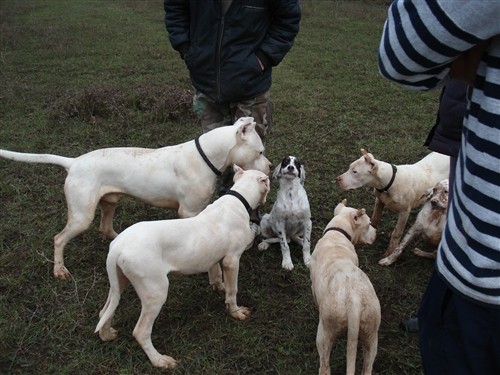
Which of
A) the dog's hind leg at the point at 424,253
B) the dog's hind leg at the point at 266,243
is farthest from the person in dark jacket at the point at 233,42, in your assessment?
the dog's hind leg at the point at 424,253

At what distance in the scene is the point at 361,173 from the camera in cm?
474

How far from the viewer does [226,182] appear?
506 cm

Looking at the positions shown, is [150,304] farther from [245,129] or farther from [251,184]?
[245,129]

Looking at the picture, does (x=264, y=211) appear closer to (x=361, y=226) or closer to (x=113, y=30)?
(x=361, y=226)

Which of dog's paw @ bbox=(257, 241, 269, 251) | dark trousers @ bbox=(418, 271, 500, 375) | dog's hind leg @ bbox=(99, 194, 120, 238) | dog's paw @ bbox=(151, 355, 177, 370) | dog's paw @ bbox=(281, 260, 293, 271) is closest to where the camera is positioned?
dark trousers @ bbox=(418, 271, 500, 375)

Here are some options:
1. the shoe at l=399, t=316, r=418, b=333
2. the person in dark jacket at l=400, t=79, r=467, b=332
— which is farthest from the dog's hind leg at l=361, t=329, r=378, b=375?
the person in dark jacket at l=400, t=79, r=467, b=332

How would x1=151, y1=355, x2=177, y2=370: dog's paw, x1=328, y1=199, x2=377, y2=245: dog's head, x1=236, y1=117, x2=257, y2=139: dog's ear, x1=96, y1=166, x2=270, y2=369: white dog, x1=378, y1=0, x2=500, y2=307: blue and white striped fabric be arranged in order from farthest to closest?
x1=236, y1=117, x2=257, y2=139: dog's ear, x1=328, y1=199, x2=377, y2=245: dog's head, x1=151, y1=355, x2=177, y2=370: dog's paw, x1=96, y1=166, x2=270, y2=369: white dog, x1=378, y1=0, x2=500, y2=307: blue and white striped fabric

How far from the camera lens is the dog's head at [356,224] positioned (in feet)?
12.5

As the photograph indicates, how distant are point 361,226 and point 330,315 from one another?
1.19m

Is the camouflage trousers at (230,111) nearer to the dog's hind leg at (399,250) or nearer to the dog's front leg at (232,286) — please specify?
the dog's front leg at (232,286)

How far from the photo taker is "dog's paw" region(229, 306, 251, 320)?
382 centimetres

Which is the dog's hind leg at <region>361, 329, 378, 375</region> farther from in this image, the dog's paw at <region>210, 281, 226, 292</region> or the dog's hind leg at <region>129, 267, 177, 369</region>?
the dog's paw at <region>210, 281, 226, 292</region>

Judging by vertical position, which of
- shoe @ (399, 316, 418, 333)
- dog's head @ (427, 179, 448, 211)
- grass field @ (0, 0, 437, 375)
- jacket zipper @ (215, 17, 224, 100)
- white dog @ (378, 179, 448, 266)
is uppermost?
jacket zipper @ (215, 17, 224, 100)

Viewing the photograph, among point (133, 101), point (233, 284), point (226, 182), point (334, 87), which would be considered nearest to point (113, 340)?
point (233, 284)
